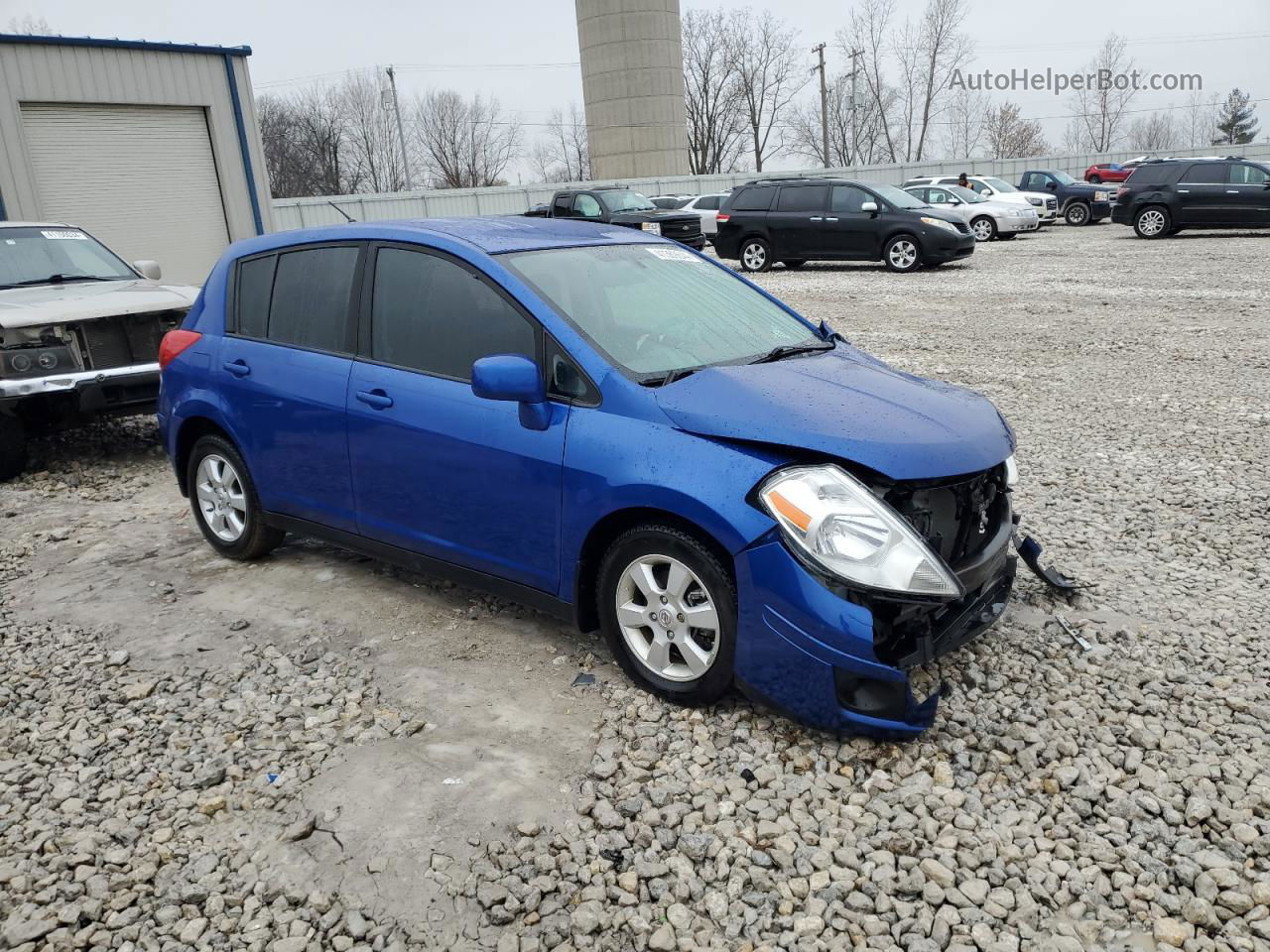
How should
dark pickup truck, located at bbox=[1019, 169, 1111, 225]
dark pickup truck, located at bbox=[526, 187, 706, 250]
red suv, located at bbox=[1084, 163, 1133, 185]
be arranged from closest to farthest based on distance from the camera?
dark pickup truck, located at bbox=[526, 187, 706, 250] < dark pickup truck, located at bbox=[1019, 169, 1111, 225] < red suv, located at bbox=[1084, 163, 1133, 185]

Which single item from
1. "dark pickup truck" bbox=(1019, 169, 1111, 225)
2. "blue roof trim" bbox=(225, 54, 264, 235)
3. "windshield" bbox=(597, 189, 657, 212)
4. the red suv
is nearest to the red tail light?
"blue roof trim" bbox=(225, 54, 264, 235)

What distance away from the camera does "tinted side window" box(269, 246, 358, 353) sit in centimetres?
450

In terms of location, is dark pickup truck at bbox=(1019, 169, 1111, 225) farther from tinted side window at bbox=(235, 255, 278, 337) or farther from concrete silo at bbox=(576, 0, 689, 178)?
tinted side window at bbox=(235, 255, 278, 337)

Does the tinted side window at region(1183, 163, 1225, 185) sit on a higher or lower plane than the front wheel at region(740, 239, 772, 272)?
higher

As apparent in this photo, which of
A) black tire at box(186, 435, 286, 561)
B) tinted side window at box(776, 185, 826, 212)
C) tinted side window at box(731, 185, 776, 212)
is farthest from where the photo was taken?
tinted side window at box(731, 185, 776, 212)

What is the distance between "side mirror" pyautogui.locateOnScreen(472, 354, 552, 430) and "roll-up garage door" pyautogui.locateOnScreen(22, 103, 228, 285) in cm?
1419

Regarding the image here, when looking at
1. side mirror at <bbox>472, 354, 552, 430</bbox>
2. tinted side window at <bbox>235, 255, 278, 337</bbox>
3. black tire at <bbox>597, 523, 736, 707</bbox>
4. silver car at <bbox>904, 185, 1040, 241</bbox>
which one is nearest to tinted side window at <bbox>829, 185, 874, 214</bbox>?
silver car at <bbox>904, 185, 1040, 241</bbox>

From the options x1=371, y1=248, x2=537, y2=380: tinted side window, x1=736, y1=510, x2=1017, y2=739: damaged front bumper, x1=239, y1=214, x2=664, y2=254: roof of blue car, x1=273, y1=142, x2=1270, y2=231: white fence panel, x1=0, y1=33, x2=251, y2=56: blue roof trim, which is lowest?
x1=736, y1=510, x2=1017, y2=739: damaged front bumper

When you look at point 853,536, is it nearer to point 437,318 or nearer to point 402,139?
point 437,318

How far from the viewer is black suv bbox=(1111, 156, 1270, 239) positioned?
823 inches

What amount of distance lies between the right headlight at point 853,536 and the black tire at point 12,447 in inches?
239

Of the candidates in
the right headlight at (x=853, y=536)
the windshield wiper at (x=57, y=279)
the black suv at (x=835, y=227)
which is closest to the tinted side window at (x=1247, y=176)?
the black suv at (x=835, y=227)

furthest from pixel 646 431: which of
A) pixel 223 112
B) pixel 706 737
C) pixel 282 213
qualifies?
pixel 282 213

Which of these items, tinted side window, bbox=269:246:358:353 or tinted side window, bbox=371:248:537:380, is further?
tinted side window, bbox=269:246:358:353
